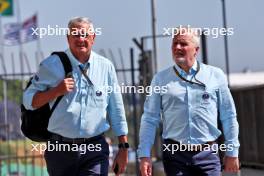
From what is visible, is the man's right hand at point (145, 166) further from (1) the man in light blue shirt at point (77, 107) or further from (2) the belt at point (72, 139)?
(2) the belt at point (72, 139)

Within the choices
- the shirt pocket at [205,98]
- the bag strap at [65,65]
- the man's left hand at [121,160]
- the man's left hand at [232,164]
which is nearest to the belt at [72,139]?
the bag strap at [65,65]

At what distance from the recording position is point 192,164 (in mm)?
5328

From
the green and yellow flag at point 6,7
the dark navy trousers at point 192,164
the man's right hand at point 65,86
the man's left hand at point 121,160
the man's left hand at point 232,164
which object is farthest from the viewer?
the green and yellow flag at point 6,7

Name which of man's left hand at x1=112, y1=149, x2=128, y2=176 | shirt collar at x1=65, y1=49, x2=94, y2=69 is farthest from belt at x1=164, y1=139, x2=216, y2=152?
shirt collar at x1=65, y1=49, x2=94, y2=69

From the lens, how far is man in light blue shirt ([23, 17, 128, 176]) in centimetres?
540

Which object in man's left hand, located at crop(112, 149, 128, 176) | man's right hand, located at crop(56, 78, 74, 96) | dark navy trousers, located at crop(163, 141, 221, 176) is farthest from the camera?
man's left hand, located at crop(112, 149, 128, 176)

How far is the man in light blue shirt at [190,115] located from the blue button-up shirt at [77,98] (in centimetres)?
37

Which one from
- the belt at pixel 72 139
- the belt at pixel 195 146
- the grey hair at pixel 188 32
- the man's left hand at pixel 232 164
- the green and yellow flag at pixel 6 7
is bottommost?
the man's left hand at pixel 232 164

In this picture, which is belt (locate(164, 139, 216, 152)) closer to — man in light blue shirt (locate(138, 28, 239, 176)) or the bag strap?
man in light blue shirt (locate(138, 28, 239, 176))

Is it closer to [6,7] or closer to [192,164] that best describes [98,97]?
[192,164]

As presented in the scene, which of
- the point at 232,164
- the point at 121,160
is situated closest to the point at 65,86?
the point at 121,160

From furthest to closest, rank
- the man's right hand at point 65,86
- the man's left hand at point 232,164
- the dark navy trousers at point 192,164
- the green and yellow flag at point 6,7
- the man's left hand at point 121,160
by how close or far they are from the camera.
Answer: the green and yellow flag at point 6,7 → the man's left hand at point 121,160 → the man's left hand at point 232,164 → the dark navy trousers at point 192,164 → the man's right hand at point 65,86

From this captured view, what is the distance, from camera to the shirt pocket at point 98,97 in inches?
217

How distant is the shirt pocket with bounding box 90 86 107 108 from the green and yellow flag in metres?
22.4
